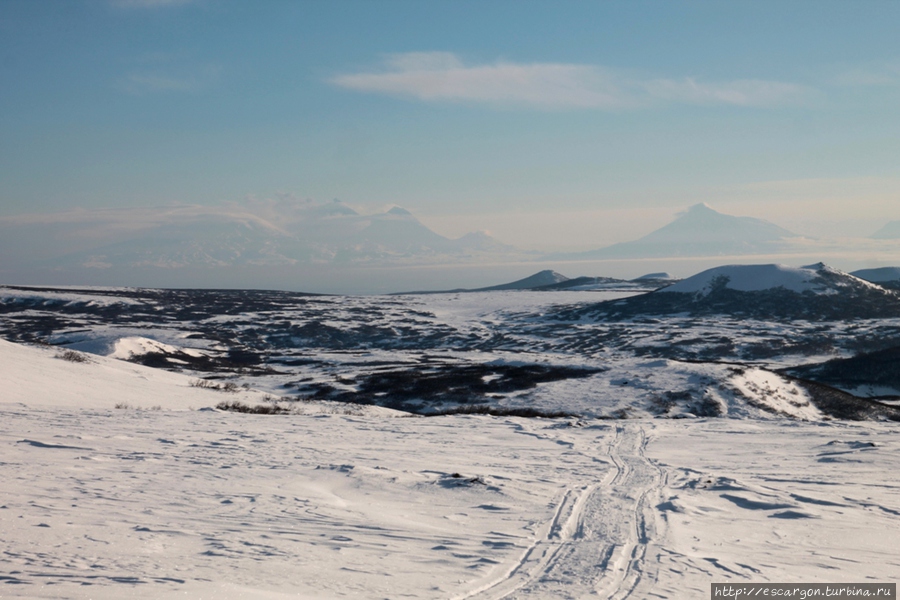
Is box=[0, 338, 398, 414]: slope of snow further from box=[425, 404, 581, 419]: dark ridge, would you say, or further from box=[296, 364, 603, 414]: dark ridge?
box=[296, 364, 603, 414]: dark ridge

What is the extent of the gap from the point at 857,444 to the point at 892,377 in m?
31.0

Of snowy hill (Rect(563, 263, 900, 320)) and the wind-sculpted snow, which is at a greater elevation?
snowy hill (Rect(563, 263, 900, 320))

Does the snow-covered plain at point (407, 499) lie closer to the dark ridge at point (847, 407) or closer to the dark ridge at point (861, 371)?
the dark ridge at point (847, 407)

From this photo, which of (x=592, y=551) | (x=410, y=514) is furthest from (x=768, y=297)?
(x=592, y=551)

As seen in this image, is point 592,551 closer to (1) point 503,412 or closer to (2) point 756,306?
(1) point 503,412

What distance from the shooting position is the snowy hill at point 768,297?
8994 cm

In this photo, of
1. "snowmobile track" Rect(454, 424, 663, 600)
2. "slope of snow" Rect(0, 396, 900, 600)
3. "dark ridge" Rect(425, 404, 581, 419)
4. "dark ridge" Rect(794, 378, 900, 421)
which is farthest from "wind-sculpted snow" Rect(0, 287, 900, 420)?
"snowmobile track" Rect(454, 424, 663, 600)

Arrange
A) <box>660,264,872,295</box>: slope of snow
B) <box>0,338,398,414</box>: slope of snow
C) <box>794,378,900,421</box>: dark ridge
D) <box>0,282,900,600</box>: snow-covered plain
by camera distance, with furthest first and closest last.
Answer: <box>660,264,872,295</box>: slope of snow → <box>794,378,900,421</box>: dark ridge → <box>0,338,398,414</box>: slope of snow → <box>0,282,900,600</box>: snow-covered plain

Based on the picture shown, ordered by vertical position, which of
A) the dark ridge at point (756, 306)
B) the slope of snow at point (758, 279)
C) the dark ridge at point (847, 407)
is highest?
the slope of snow at point (758, 279)

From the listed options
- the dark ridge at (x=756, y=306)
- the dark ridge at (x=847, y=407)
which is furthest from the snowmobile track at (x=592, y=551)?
the dark ridge at (x=756, y=306)

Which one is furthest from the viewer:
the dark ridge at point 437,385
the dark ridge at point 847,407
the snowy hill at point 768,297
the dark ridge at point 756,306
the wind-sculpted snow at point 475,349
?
the snowy hill at point 768,297

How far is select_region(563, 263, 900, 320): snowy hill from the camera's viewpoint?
8994 cm

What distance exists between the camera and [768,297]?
97250mm

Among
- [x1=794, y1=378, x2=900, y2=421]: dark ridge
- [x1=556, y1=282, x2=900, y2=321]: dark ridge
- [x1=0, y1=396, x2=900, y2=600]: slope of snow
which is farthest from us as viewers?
[x1=556, y1=282, x2=900, y2=321]: dark ridge
